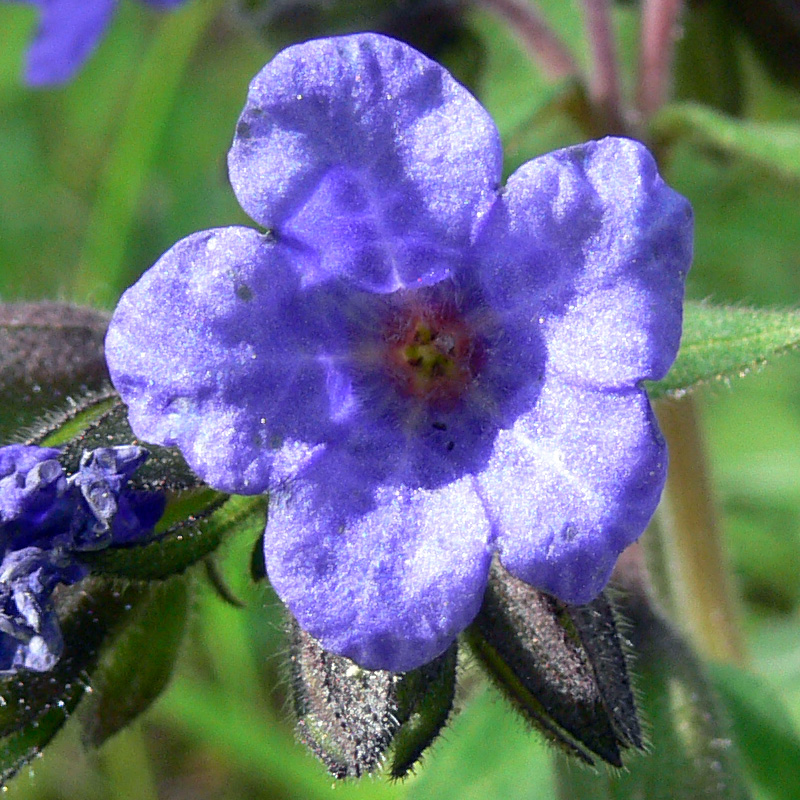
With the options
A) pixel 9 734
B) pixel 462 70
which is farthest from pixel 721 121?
pixel 9 734

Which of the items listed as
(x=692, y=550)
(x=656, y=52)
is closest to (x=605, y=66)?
(x=656, y=52)

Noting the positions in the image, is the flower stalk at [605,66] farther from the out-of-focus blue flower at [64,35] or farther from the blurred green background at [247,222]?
the out-of-focus blue flower at [64,35]

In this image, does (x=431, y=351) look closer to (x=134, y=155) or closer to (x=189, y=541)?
(x=189, y=541)

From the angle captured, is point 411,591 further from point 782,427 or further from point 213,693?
point 782,427

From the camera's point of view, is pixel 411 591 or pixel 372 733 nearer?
pixel 411 591

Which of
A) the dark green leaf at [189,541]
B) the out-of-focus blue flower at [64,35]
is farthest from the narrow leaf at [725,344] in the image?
the out-of-focus blue flower at [64,35]

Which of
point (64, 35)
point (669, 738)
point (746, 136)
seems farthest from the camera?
point (64, 35)
